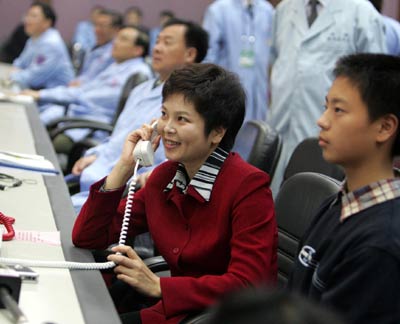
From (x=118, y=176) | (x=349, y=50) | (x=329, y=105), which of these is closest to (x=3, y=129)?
(x=118, y=176)

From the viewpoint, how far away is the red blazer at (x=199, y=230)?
5.14 feet

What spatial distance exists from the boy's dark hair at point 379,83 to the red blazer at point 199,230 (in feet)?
1.22

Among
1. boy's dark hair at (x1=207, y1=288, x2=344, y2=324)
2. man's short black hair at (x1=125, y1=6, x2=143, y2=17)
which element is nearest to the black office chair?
boy's dark hair at (x1=207, y1=288, x2=344, y2=324)

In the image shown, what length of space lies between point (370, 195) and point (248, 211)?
341 millimetres

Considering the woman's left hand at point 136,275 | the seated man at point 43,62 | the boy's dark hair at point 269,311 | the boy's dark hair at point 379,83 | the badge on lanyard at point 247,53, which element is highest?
the boy's dark hair at point 269,311

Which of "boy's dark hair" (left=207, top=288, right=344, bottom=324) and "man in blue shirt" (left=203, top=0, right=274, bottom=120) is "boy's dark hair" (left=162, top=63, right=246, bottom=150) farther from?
"man in blue shirt" (left=203, top=0, right=274, bottom=120)

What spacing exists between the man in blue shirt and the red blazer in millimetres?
3268

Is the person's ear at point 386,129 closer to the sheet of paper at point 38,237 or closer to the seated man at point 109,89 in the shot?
the sheet of paper at point 38,237

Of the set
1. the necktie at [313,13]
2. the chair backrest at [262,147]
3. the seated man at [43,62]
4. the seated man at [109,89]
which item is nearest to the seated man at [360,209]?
the chair backrest at [262,147]

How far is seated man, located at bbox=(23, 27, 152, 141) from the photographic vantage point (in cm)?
459

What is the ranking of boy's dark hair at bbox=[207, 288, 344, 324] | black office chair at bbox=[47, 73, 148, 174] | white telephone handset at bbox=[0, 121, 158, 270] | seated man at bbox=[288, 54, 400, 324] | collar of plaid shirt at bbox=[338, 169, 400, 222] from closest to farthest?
1. boy's dark hair at bbox=[207, 288, 344, 324]
2. seated man at bbox=[288, 54, 400, 324]
3. collar of plaid shirt at bbox=[338, 169, 400, 222]
4. white telephone handset at bbox=[0, 121, 158, 270]
5. black office chair at bbox=[47, 73, 148, 174]

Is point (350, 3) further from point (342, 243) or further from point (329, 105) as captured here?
point (342, 243)

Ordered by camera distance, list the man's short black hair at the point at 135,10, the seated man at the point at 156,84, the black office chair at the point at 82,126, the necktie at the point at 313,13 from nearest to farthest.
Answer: the seated man at the point at 156,84
the necktie at the point at 313,13
the black office chair at the point at 82,126
the man's short black hair at the point at 135,10

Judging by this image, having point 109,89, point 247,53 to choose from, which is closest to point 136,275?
point 109,89
